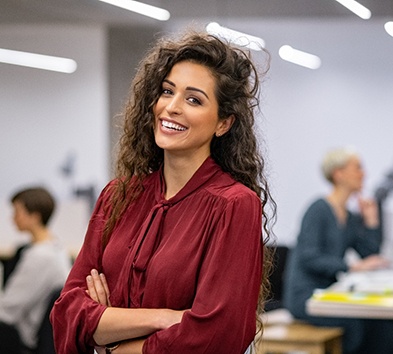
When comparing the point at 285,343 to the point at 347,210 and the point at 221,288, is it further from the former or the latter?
the point at 221,288

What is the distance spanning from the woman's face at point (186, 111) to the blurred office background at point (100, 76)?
2.24 m

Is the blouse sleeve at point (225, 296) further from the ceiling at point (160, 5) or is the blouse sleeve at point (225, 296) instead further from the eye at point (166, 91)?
the ceiling at point (160, 5)

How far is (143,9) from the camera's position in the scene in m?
4.83

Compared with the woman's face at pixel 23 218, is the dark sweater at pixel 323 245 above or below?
below

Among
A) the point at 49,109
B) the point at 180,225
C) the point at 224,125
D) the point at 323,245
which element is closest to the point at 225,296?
the point at 180,225

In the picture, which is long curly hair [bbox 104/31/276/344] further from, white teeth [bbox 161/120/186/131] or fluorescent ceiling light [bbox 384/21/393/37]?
fluorescent ceiling light [bbox 384/21/393/37]

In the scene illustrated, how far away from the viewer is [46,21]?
4824mm

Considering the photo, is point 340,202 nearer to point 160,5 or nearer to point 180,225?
point 160,5

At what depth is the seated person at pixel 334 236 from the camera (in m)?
5.04

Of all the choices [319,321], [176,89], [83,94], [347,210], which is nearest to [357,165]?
[347,210]

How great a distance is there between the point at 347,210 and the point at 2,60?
1912mm

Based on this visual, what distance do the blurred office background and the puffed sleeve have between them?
223 cm

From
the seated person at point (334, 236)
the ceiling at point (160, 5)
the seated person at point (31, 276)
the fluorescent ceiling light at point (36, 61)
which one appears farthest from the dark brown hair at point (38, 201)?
the seated person at point (334, 236)

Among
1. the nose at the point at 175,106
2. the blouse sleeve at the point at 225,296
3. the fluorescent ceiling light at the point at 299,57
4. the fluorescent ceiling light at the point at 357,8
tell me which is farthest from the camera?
the fluorescent ceiling light at the point at 299,57
